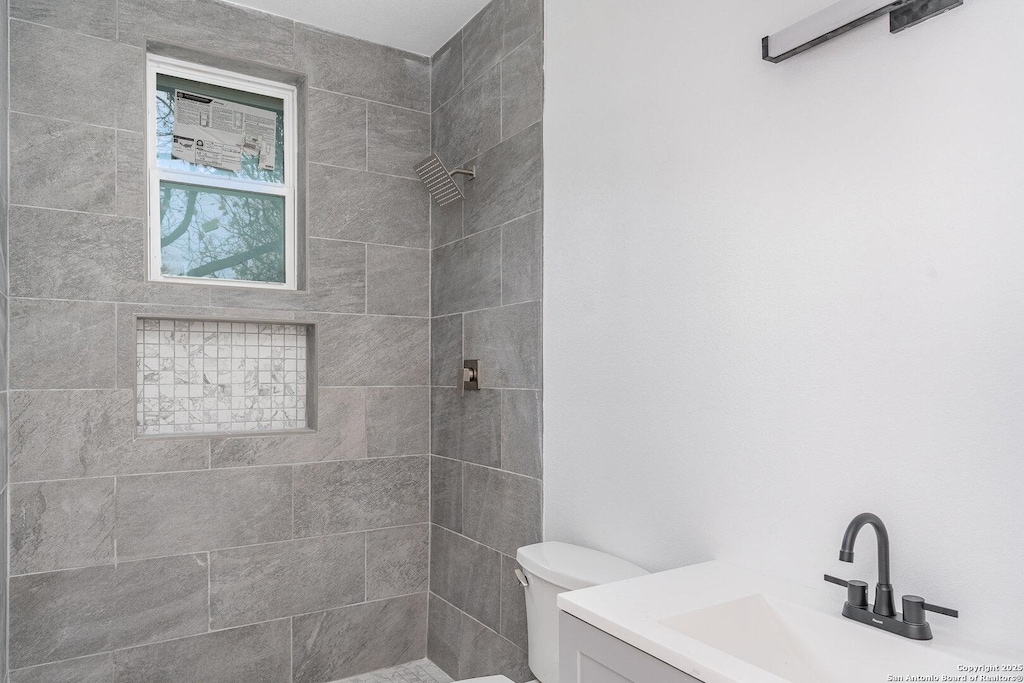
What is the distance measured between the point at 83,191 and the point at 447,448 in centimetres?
161

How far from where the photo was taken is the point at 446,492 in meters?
2.79

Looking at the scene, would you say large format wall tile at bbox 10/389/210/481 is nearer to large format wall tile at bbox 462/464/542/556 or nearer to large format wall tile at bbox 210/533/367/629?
large format wall tile at bbox 210/533/367/629

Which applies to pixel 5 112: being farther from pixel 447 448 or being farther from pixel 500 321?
pixel 447 448

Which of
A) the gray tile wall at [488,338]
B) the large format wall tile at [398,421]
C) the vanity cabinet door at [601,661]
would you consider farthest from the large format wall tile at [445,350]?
the vanity cabinet door at [601,661]

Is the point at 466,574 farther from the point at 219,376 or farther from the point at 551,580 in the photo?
the point at 219,376

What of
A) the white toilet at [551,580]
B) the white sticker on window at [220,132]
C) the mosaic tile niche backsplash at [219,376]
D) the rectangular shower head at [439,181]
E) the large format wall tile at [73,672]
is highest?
the white sticker on window at [220,132]

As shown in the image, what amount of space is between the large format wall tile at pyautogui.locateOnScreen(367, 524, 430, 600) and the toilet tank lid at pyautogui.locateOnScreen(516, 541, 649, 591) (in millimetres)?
1036

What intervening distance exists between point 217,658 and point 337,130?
2.09 m

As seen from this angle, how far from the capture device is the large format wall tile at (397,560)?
2.79 meters

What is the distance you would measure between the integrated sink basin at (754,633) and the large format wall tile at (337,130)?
2.08 metres

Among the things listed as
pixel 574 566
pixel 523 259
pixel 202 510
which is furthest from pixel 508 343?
pixel 202 510

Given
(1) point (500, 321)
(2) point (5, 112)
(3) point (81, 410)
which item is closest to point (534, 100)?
(1) point (500, 321)

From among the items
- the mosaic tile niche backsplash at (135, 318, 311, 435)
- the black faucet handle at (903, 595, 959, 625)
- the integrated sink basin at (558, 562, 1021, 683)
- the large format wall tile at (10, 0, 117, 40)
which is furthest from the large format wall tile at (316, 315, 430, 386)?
the black faucet handle at (903, 595, 959, 625)

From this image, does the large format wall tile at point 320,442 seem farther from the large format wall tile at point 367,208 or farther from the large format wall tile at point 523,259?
the large format wall tile at point 523,259
